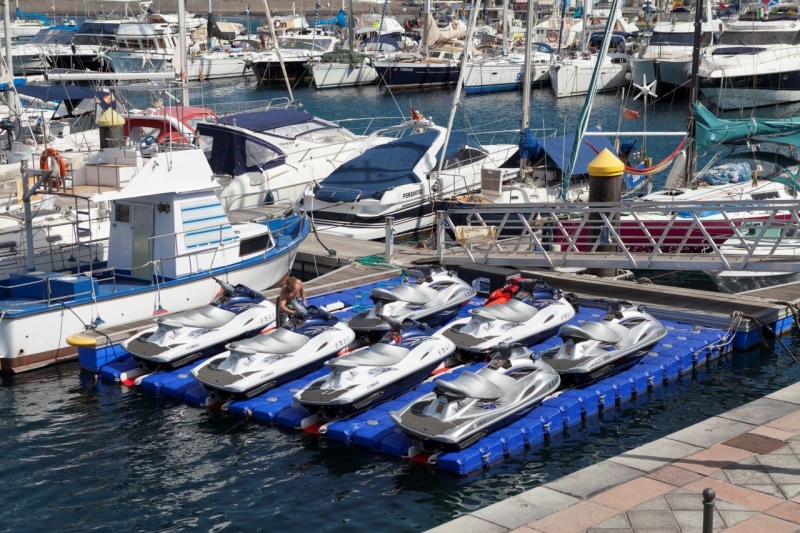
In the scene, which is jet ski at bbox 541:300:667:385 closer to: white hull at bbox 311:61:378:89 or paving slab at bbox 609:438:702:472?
paving slab at bbox 609:438:702:472

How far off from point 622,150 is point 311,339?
18.5 meters

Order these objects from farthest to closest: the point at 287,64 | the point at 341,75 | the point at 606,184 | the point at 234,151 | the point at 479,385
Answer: the point at 287,64 → the point at 341,75 → the point at 234,151 → the point at 606,184 → the point at 479,385

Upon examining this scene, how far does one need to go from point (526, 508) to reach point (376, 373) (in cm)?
501

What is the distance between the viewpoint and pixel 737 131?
31047 millimetres

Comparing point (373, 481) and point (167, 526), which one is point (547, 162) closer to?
point (373, 481)

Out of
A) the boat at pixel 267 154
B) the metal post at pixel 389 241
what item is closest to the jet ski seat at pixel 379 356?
the metal post at pixel 389 241

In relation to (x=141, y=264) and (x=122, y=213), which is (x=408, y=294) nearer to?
(x=141, y=264)

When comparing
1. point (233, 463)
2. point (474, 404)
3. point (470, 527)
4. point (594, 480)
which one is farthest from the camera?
point (233, 463)

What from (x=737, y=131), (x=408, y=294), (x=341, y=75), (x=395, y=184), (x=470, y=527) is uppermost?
(x=737, y=131)

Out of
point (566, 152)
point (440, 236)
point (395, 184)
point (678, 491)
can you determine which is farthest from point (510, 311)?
point (566, 152)

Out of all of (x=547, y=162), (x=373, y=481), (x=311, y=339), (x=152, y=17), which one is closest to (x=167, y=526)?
(x=373, y=481)

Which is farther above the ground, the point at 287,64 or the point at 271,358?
the point at 287,64

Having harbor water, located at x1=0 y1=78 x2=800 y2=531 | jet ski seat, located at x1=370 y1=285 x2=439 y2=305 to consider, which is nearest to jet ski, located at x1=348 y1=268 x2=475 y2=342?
jet ski seat, located at x1=370 y1=285 x2=439 y2=305

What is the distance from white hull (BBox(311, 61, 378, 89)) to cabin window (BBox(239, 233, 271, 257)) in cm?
5416
